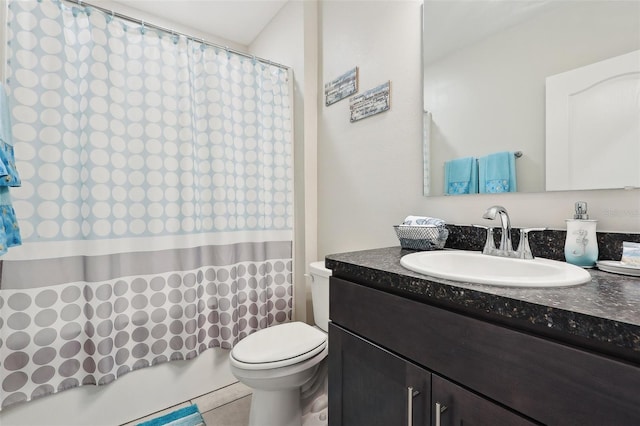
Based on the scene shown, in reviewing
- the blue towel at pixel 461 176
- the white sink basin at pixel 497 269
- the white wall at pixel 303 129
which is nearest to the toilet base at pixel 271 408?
the white wall at pixel 303 129

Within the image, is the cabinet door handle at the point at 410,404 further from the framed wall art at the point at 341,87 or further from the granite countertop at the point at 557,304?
the framed wall art at the point at 341,87

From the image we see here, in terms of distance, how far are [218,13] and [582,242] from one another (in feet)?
8.36

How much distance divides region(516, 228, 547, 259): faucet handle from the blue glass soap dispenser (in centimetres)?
9

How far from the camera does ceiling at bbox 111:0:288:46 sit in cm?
208

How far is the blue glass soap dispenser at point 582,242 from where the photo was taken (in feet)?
2.65

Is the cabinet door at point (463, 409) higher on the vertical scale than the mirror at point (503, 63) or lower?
lower

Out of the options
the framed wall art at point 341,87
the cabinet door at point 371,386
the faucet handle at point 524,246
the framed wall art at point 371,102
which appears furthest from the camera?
the framed wall art at point 341,87

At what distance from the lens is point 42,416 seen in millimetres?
1321

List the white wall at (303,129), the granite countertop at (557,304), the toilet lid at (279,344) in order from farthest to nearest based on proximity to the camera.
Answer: the white wall at (303,129) < the toilet lid at (279,344) < the granite countertop at (557,304)

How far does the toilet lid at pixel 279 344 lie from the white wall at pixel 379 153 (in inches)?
21.2

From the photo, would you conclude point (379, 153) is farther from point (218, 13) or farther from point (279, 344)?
point (218, 13)

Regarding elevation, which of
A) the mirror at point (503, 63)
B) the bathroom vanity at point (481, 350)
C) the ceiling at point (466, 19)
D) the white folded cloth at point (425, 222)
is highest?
the ceiling at point (466, 19)

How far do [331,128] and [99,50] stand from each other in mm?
1238

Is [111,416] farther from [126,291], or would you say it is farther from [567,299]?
[567,299]
